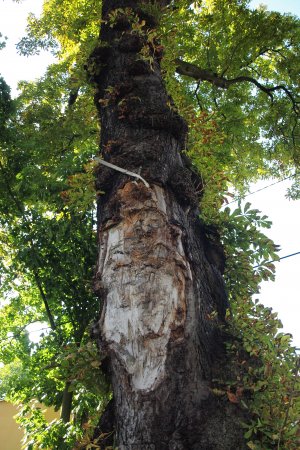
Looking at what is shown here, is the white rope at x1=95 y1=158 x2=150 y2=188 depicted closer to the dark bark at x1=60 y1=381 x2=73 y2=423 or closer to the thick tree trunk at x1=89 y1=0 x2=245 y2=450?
the thick tree trunk at x1=89 y1=0 x2=245 y2=450

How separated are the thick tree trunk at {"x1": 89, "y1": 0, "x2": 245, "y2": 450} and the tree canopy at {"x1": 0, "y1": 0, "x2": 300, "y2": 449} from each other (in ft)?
0.38

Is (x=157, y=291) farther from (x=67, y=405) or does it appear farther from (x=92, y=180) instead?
(x=67, y=405)

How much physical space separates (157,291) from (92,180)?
114 centimetres

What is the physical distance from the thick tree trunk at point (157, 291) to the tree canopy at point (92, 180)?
4.5 inches

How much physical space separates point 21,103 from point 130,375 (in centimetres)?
634

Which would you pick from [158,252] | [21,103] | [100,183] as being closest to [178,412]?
[158,252]

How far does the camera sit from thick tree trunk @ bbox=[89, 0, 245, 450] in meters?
1.66

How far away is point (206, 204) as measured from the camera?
278cm

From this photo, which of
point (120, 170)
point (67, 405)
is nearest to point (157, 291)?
point (120, 170)

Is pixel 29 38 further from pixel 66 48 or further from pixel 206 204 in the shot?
pixel 206 204

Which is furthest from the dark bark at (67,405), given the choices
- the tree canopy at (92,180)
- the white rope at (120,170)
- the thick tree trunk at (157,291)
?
the white rope at (120,170)

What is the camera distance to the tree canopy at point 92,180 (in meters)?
1.98

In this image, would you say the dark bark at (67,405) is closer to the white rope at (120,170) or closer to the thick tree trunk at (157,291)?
the thick tree trunk at (157,291)

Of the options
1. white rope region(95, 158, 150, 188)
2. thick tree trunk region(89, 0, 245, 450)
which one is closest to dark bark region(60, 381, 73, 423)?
thick tree trunk region(89, 0, 245, 450)
